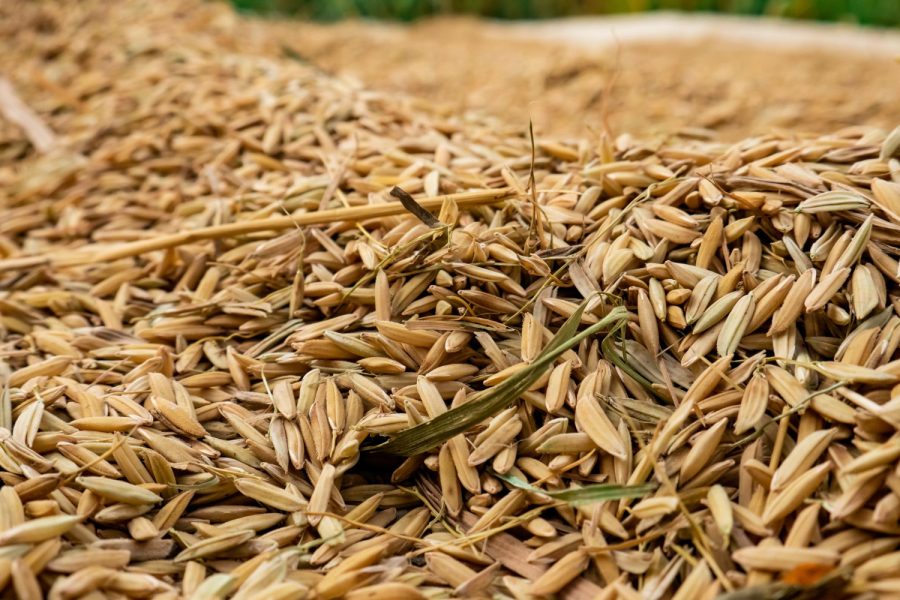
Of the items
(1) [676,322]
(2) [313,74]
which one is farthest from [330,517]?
(2) [313,74]

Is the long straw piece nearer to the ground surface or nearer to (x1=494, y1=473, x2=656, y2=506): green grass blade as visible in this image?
(x1=494, y1=473, x2=656, y2=506): green grass blade

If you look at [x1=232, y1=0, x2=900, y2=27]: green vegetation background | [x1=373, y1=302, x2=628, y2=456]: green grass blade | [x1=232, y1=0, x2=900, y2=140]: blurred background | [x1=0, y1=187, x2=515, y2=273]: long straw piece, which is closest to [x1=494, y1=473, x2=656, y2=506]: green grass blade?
[x1=373, y1=302, x2=628, y2=456]: green grass blade

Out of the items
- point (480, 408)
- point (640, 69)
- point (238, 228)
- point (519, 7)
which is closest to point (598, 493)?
point (480, 408)

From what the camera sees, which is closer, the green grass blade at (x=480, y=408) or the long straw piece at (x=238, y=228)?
the green grass blade at (x=480, y=408)

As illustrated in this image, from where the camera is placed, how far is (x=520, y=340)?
1032 millimetres

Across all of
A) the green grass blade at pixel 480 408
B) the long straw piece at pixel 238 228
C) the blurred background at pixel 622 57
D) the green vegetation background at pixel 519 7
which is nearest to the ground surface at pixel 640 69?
the blurred background at pixel 622 57

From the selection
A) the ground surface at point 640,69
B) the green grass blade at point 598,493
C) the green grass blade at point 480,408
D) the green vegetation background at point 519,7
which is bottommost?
the green grass blade at point 598,493

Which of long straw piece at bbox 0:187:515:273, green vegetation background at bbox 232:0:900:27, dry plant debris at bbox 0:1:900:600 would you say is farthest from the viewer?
green vegetation background at bbox 232:0:900:27

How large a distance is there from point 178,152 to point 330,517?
0.99 meters

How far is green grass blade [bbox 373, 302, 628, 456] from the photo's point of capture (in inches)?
36.9

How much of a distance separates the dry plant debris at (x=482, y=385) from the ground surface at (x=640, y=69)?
2.76 feet

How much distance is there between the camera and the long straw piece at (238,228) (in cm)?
116

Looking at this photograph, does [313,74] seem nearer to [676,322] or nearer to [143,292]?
[143,292]

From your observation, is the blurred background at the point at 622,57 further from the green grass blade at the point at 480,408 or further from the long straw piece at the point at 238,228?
the green grass blade at the point at 480,408
